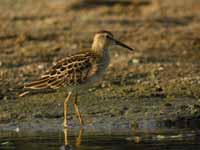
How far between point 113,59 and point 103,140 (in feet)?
18.5

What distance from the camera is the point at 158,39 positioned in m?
18.8

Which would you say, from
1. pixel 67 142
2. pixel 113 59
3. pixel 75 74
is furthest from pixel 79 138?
pixel 113 59

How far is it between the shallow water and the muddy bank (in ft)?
1.80

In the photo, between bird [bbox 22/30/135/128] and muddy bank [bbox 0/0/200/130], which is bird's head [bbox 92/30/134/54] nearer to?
bird [bbox 22/30/135/128]

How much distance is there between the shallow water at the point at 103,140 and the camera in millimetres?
11039

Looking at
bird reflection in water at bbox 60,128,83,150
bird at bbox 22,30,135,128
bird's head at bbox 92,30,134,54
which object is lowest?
bird reflection in water at bbox 60,128,83,150

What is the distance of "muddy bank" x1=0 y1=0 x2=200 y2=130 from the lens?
13141 mm

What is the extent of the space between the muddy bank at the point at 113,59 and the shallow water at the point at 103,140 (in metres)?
0.55

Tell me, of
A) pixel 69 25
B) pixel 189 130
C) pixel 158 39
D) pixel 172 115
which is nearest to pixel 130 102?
pixel 172 115

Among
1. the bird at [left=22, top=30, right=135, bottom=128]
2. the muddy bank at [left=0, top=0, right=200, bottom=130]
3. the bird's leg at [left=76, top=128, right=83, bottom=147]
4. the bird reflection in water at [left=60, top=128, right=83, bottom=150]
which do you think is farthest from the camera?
the muddy bank at [left=0, top=0, right=200, bottom=130]

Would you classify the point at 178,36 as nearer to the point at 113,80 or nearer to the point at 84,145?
the point at 113,80

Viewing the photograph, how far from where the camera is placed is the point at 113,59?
55.6ft

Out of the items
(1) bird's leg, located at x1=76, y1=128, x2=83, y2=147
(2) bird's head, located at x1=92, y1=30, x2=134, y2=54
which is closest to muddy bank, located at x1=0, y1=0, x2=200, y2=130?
(1) bird's leg, located at x1=76, y1=128, x2=83, y2=147

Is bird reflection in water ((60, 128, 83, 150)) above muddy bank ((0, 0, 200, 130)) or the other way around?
the other way around
